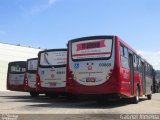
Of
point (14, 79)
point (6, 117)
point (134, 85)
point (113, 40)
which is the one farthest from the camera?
point (14, 79)

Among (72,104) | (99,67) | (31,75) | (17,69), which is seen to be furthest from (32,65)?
(99,67)

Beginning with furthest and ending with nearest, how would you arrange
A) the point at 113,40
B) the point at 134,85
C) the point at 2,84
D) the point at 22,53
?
the point at 22,53, the point at 2,84, the point at 134,85, the point at 113,40

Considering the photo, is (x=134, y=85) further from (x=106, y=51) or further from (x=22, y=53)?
(x=22, y=53)

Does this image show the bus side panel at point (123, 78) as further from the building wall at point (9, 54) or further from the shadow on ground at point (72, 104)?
the building wall at point (9, 54)

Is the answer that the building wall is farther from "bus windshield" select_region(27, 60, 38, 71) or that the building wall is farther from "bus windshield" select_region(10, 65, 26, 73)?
"bus windshield" select_region(27, 60, 38, 71)

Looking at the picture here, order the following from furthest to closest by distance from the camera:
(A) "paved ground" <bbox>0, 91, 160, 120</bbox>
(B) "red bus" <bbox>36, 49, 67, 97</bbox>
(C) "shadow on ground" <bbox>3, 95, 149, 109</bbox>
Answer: (B) "red bus" <bbox>36, 49, 67, 97</bbox>
(C) "shadow on ground" <bbox>3, 95, 149, 109</bbox>
(A) "paved ground" <bbox>0, 91, 160, 120</bbox>

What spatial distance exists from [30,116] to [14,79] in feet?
46.1

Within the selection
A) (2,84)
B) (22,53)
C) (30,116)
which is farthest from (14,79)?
(22,53)

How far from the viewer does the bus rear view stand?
49.1 feet

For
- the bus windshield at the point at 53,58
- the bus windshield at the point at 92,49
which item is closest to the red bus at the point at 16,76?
the bus windshield at the point at 53,58

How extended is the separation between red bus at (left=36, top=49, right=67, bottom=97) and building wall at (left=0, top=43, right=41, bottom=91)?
3463cm

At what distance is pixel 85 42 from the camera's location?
15695mm

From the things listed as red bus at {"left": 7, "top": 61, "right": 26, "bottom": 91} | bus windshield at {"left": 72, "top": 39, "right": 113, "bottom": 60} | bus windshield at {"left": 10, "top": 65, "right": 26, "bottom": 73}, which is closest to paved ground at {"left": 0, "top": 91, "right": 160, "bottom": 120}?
bus windshield at {"left": 72, "top": 39, "right": 113, "bottom": 60}

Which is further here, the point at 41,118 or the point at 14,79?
the point at 14,79
